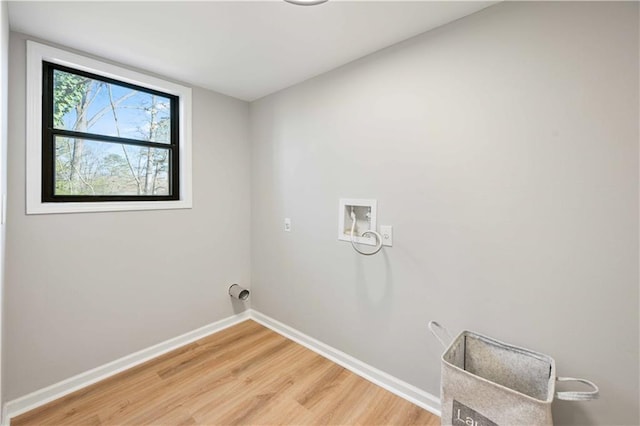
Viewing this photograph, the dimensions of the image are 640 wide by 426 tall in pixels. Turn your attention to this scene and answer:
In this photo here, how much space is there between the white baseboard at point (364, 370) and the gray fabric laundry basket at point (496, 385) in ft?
1.34

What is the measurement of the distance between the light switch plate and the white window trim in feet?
5.45

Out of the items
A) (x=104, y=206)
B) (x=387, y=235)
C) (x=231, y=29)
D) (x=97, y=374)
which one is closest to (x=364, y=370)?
(x=387, y=235)

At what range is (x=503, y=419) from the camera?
113 centimetres

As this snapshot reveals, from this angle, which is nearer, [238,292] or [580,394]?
[580,394]

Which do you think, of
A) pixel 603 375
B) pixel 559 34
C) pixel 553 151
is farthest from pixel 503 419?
pixel 559 34

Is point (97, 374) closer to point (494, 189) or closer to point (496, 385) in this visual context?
point (496, 385)

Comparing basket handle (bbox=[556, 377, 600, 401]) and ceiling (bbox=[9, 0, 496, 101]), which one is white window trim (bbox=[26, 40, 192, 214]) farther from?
basket handle (bbox=[556, 377, 600, 401])

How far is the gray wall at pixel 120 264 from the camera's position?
1660mm

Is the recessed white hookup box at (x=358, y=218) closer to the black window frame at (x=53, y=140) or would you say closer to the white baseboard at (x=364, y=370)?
the white baseboard at (x=364, y=370)

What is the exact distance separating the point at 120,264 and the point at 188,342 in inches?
34.9

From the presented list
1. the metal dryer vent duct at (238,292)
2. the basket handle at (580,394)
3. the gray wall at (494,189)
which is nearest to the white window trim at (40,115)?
the metal dryer vent duct at (238,292)

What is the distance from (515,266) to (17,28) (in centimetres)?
301

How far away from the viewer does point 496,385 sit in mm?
1150

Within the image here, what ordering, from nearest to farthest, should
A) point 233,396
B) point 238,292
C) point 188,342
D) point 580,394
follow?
1. point 580,394
2. point 233,396
3. point 188,342
4. point 238,292
